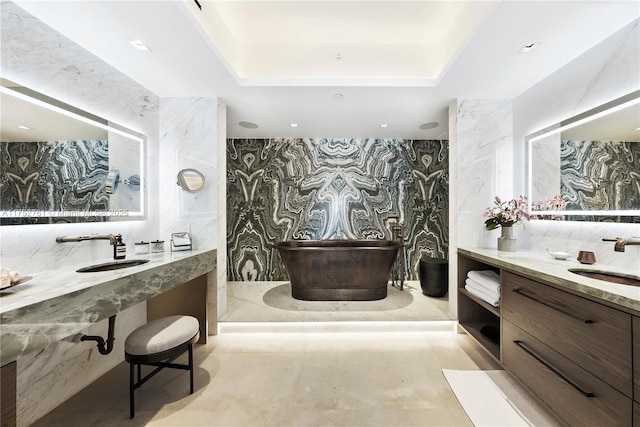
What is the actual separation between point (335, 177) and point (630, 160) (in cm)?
318

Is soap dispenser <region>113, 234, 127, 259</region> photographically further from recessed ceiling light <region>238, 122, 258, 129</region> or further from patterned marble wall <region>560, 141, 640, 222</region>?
patterned marble wall <region>560, 141, 640, 222</region>

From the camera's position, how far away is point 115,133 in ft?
7.02

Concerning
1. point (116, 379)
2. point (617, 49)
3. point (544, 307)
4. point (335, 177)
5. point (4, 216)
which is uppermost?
point (617, 49)

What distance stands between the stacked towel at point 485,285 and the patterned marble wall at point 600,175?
0.82m

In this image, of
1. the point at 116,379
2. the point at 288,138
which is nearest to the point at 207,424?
the point at 116,379

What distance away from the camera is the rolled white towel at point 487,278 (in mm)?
2044

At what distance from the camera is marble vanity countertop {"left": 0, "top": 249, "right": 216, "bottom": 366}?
0.98 meters

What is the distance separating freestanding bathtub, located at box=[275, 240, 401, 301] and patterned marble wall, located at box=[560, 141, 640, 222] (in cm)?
176

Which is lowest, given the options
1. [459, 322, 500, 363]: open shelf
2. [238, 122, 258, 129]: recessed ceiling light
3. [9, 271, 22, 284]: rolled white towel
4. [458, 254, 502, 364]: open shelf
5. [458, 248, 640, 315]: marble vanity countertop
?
[459, 322, 500, 363]: open shelf

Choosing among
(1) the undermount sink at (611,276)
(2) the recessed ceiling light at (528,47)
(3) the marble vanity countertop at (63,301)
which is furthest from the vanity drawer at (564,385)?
(3) the marble vanity countertop at (63,301)

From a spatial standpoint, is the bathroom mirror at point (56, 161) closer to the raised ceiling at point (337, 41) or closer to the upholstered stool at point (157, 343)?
the upholstered stool at point (157, 343)

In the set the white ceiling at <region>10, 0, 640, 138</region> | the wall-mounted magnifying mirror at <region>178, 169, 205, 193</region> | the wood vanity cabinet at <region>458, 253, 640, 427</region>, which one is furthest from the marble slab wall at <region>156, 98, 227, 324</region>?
the wood vanity cabinet at <region>458, 253, 640, 427</region>

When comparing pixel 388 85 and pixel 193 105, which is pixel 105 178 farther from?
pixel 388 85

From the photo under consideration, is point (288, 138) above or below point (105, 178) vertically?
above
